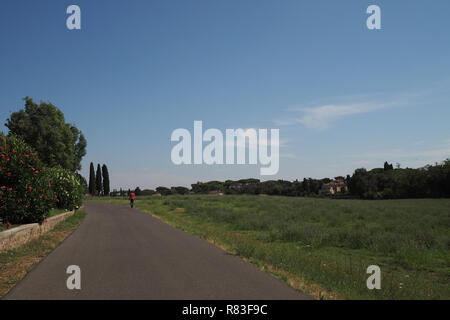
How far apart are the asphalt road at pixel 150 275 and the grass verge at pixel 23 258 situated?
21cm

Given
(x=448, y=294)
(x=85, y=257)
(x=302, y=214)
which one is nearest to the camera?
(x=448, y=294)

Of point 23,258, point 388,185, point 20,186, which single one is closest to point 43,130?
point 20,186

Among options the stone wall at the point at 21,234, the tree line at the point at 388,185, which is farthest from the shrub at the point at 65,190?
the tree line at the point at 388,185

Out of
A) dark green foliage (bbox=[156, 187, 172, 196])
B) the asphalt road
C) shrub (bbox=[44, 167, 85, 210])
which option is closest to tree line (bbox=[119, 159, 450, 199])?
dark green foliage (bbox=[156, 187, 172, 196])

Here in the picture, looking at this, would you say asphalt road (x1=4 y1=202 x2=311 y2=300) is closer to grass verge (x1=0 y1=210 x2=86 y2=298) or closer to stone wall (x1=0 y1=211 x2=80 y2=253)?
grass verge (x1=0 y1=210 x2=86 y2=298)

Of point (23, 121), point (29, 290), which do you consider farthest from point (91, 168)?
point (29, 290)

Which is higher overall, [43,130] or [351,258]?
[43,130]

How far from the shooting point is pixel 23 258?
956 centimetres

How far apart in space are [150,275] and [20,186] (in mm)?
8409

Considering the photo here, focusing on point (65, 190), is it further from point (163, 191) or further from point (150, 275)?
point (163, 191)

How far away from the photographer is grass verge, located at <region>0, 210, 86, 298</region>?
23.4 ft

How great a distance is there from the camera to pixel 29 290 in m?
6.38
